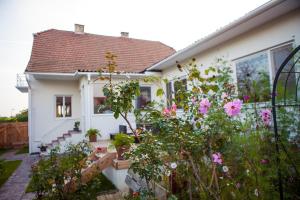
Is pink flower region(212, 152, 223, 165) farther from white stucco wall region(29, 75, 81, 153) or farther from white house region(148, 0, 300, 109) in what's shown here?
white stucco wall region(29, 75, 81, 153)

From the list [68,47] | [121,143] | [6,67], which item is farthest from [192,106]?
[6,67]

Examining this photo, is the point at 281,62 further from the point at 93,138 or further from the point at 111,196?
the point at 93,138

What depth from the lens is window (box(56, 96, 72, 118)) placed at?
13.0 metres

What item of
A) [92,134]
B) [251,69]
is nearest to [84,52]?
[92,134]

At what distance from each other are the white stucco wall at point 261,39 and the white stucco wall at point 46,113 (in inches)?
367

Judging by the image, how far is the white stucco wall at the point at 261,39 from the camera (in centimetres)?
466

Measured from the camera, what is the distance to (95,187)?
3.84 m

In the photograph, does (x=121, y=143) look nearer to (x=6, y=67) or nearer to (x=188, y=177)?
(x=188, y=177)

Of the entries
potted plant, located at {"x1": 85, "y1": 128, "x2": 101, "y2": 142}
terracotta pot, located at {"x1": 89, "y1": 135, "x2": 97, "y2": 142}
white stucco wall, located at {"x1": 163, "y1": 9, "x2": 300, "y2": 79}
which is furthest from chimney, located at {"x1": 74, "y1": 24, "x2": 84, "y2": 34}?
white stucco wall, located at {"x1": 163, "y1": 9, "x2": 300, "y2": 79}

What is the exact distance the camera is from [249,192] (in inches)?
101

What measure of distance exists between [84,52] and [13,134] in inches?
326

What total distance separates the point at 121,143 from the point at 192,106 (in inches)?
106

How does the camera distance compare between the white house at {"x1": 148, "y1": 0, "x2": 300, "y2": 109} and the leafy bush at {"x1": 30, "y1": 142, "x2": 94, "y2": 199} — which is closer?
the leafy bush at {"x1": 30, "y1": 142, "x2": 94, "y2": 199}

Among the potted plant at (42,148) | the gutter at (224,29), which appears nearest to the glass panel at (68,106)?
the potted plant at (42,148)
